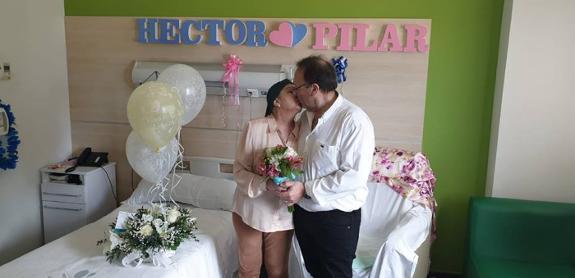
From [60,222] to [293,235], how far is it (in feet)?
7.11

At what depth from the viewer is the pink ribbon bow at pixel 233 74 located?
336 cm

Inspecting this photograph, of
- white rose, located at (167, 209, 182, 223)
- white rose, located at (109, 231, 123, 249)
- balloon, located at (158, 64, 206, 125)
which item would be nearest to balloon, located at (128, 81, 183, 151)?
balloon, located at (158, 64, 206, 125)

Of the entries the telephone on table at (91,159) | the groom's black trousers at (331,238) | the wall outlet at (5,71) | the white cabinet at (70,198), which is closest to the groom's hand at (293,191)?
the groom's black trousers at (331,238)

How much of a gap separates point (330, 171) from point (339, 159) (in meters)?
0.07

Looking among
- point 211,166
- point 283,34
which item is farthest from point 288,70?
point 211,166

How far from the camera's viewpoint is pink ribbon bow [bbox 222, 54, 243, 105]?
11.0 feet

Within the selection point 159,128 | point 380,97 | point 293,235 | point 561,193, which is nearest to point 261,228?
point 293,235

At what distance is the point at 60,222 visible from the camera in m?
3.56

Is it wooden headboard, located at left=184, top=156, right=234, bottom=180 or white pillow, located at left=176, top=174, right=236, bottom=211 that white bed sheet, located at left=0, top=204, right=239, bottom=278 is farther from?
wooden headboard, located at left=184, top=156, right=234, bottom=180

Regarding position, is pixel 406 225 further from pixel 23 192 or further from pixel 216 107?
pixel 23 192

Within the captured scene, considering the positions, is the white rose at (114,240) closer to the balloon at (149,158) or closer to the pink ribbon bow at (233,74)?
the balloon at (149,158)

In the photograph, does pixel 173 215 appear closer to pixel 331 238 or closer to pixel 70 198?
pixel 331 238

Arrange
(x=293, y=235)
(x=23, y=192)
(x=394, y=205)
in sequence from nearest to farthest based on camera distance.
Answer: (x=293, y=235) → (x=394, y=205) → (x=23, y=192)

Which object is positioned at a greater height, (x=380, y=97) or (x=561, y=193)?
(x=380, y=97)
